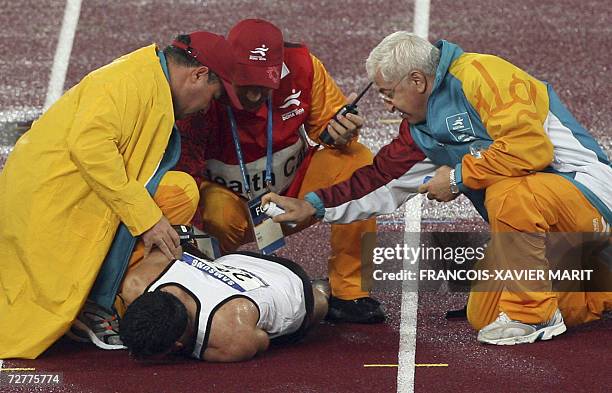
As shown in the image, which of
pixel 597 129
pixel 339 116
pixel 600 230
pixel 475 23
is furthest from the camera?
pixel 475 23

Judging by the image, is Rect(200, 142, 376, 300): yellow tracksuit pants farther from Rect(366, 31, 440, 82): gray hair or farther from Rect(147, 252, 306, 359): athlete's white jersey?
Rect(366, 31, 440, 82): gray hair

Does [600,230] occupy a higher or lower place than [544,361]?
higher

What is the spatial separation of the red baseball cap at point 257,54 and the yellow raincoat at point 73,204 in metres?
0.35

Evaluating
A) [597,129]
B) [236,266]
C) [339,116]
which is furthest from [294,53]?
[597,129]

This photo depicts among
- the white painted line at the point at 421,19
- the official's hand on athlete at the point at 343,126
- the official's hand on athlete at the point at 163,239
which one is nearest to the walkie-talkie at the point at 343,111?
the official's hand on athlete at the point at 343,126

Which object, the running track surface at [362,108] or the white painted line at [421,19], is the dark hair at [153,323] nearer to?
the running track surface at [362,108]

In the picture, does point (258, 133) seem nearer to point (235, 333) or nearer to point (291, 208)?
point (291, 208)

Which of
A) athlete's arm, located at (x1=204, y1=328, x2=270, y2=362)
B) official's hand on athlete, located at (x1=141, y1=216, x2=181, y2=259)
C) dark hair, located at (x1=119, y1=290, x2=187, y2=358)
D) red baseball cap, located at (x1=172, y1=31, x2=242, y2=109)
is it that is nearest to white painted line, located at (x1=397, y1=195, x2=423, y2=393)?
athlete's arm, located at (x1=204, y1=328, x2=270, y2=362)

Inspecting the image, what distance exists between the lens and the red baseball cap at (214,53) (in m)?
5.73

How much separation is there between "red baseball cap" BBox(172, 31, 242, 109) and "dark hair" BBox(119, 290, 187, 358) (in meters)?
0.99

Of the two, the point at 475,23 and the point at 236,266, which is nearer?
the point at 236,266

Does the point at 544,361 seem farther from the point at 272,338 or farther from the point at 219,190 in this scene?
the point at 219,190

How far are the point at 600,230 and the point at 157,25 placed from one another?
397cm

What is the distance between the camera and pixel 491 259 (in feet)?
19.1
